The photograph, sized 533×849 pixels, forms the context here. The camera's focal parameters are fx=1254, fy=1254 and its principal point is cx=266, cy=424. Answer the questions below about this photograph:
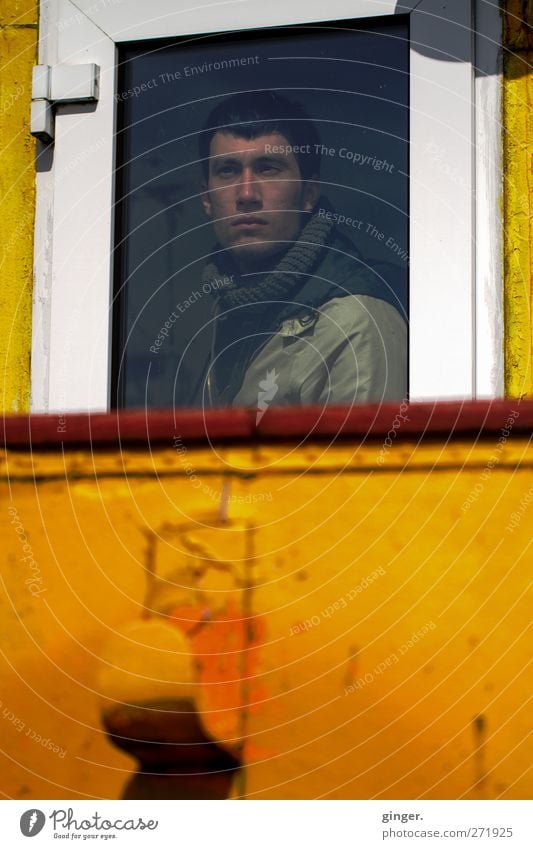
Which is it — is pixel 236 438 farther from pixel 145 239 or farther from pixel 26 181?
pixel 26 181

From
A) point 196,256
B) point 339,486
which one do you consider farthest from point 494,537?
point 196,256

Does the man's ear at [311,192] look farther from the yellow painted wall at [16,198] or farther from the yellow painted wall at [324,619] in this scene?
the yellow painted wall at [324,619]

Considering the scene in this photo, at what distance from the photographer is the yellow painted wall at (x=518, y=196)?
217 cm

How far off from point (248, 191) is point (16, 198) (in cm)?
50

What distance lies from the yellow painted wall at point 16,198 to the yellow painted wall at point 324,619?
1061 millimetres

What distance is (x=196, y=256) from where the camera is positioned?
2.33 metres

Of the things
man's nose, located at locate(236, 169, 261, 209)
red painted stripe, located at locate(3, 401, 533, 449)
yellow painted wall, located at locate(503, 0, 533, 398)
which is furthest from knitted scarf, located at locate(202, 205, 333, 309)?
red painted stripe, located at locate(3, 401, 533, 449)

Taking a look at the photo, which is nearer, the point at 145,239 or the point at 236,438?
the point at 236,438

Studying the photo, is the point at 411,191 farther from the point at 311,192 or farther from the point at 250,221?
the point at 250,221

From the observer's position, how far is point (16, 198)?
2.48 meters
